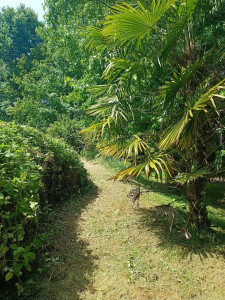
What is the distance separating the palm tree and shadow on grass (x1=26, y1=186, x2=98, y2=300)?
1226 millimetres

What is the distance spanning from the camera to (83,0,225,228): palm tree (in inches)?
108

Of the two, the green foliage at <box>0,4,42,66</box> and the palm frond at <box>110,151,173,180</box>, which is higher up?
the green foliage at <box>0,4,42,66</box>

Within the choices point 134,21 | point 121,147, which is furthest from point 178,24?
point 121,147

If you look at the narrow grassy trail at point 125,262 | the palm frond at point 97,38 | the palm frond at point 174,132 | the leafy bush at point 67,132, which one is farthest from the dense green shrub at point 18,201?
the leafy bush at point 67,132

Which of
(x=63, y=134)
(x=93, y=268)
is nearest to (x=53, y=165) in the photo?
(x=93, y=268)

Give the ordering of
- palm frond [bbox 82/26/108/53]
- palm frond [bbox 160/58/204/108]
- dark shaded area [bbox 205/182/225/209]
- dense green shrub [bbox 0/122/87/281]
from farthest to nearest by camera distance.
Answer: dark shaded area [bbox 205/182/225/209] < palm frond [bbox 82/26/108/53] < palm frond [bbox 160/58/204/108] < dense green shrub [bbox 0/122/87/281]

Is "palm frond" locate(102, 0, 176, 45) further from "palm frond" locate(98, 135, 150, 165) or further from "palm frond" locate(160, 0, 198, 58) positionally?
"palm frond" locate(98, 135, 150, 165)

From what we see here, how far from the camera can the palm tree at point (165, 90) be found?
2.74 metres

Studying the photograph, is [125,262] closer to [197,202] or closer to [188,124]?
[197,202]

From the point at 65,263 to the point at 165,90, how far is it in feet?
8.39

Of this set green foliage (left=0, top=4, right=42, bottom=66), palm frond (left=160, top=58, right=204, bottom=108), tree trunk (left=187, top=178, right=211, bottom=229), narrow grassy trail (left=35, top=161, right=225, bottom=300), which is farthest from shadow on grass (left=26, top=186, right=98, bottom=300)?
green foliage (left=0, top=4, right=42, bottom=66)

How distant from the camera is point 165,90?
109 inches

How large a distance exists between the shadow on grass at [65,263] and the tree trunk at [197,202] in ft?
5.80

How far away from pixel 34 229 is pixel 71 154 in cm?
257
